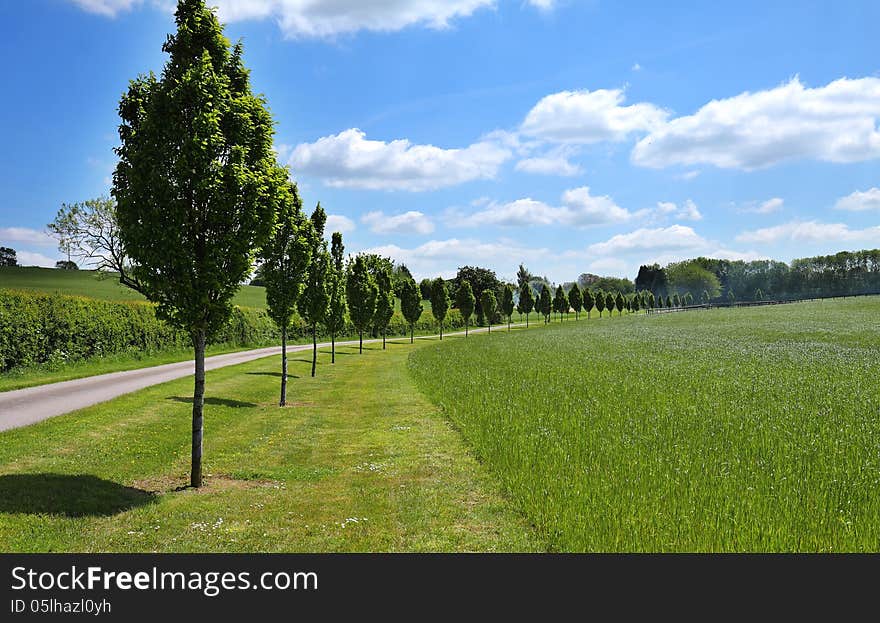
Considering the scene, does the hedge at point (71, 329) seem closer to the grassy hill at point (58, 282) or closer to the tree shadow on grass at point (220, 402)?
the tree shadow on grass at point (220, 402)

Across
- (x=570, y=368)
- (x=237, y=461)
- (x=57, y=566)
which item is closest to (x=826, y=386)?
(x=570, y=368)

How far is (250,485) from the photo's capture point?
11156mm

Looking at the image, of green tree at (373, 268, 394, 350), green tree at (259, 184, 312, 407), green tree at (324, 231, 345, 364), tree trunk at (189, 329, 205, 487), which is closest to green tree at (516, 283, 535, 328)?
green tree at (373, 268, 394, 350)

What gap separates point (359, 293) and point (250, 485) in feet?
113

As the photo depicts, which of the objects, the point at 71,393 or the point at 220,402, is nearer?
the point at 220,402

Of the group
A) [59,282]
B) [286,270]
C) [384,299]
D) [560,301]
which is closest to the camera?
[286,270]

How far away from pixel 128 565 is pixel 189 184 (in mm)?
6405

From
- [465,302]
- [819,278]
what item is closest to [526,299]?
[465,302]

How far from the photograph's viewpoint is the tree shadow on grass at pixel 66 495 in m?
8.94

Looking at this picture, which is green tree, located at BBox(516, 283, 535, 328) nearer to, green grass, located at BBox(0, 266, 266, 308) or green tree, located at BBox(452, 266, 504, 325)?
green tree, located at BBox(452, 266, 504, 325)

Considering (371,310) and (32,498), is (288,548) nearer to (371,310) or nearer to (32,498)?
(32,498)

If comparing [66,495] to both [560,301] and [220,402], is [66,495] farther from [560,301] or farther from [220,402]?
[560,301]

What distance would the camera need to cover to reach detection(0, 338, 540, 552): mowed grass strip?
796 centimetres

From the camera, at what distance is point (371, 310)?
1816 inches
